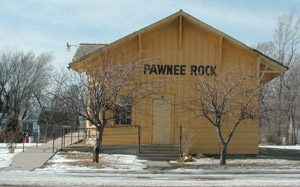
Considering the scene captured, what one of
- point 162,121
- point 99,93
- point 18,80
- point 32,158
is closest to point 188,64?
point 162,121

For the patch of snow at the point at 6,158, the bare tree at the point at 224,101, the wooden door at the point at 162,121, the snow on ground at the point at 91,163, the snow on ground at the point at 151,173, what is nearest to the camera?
the snow on ground at the point at 151,173

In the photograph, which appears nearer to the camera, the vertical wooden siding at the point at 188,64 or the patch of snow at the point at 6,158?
the patch of snow at the point at 6,158

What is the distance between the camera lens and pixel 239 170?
13.6 metres

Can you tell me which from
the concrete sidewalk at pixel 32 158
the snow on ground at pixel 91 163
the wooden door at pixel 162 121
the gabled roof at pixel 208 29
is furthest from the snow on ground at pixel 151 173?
the gabled roof at pixel 208 29

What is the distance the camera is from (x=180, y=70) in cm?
1841

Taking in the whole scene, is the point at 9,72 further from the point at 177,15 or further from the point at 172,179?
the point at 172,179

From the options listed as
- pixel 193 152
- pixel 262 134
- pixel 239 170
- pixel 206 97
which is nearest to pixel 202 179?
pixel 239 170

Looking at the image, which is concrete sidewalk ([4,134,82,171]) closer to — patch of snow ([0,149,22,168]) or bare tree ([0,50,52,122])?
patch of snow ([0,149,22,168])

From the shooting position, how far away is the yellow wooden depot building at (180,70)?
59.8 feet

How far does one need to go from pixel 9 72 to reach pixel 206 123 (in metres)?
28.2

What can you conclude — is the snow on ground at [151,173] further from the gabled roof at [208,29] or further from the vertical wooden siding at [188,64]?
the gabled roof at [208,29]

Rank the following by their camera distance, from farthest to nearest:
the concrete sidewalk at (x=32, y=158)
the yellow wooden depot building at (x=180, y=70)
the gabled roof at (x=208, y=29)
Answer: the yellow wooden depot building at (x=180, y=70)
the gabled roof at (x=208, y=29)
the concrete sidewalk at (x=32, y=158)

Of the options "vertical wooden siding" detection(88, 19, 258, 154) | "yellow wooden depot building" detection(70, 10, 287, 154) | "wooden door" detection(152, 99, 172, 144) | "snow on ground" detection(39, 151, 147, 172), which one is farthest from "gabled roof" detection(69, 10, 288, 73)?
"snow on ground" detection(39, 151, 147, 172)

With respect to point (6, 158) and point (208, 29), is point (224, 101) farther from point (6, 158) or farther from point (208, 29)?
point (6, 158)
